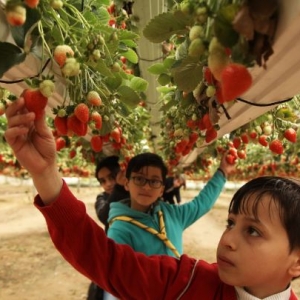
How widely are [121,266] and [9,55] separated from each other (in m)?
0.71

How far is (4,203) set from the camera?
38.8ft

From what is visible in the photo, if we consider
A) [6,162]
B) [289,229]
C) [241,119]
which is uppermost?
[241,119]

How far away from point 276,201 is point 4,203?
40.0 ft

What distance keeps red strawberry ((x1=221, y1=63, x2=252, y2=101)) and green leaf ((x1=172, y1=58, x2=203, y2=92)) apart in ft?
1.05

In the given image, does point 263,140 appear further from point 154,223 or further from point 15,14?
point 15,14

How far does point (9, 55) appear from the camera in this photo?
21.7 inches

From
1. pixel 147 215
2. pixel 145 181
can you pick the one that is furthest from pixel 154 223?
pixel 145 181

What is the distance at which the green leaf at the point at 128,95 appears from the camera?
108 cm

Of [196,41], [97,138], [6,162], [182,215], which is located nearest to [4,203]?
[6,162]

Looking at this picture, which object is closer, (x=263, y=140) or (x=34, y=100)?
(x=34, y=100)

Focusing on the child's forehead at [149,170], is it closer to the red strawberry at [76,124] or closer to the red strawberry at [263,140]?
the red strawberry at [263,140]

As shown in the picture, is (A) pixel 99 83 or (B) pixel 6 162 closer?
(A) pixel 99 83

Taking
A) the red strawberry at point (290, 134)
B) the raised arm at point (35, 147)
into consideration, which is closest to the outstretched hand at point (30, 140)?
the raised arm at point (35, 147)

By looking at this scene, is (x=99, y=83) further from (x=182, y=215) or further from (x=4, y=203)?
(x=4, y=203)
